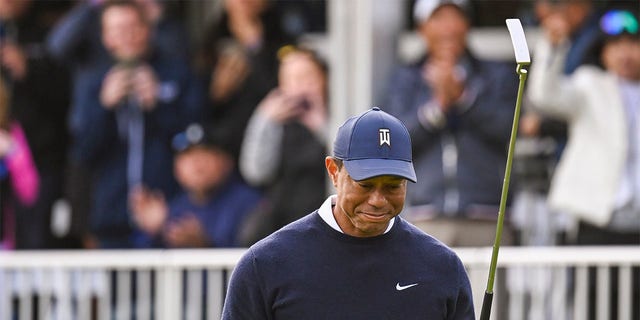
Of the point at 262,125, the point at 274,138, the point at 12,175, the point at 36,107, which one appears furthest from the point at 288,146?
the point at 12,175

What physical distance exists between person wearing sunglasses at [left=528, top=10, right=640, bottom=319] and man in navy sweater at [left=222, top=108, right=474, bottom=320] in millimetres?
3884

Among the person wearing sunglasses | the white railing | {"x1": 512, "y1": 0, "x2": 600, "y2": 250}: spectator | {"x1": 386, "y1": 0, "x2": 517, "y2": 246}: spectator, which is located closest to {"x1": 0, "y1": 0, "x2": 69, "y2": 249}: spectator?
the white railing

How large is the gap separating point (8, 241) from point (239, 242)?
5.45 ft

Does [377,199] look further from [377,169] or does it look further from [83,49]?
[83,49]

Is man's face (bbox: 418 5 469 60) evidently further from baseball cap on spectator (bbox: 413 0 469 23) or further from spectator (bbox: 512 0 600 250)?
spectator (bbox: 512 0 600 250)

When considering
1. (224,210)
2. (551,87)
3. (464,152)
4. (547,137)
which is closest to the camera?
(551,87)

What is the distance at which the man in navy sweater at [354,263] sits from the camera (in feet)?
14.2

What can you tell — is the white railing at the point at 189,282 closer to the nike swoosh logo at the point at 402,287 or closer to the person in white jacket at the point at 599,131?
the person in white jacket at the point at 599,131

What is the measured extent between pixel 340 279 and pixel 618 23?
4.58 m

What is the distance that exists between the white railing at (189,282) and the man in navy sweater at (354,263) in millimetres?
3457

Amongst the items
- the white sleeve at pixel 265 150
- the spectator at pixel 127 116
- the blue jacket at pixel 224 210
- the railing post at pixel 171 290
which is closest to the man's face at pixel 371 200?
the railing post at pixel 171 290

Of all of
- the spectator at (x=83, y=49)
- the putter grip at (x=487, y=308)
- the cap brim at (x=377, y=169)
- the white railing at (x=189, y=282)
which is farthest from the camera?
the spectator at (x=83, y=49)

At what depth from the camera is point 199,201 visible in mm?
8969

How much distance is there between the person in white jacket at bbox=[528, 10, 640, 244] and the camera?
8.23 m
